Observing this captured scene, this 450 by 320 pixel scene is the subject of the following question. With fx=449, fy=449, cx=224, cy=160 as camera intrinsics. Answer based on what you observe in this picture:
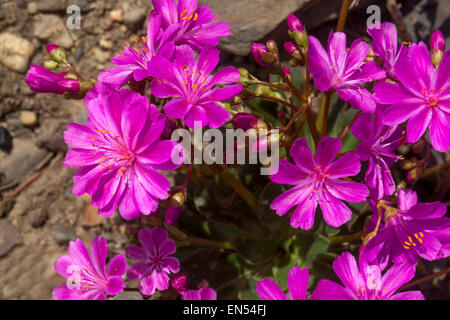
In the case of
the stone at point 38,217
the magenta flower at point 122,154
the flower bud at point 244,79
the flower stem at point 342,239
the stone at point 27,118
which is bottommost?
the flower stem at point 342,239

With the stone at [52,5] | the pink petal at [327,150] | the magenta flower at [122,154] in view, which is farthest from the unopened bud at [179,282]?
the stone at [52,5]

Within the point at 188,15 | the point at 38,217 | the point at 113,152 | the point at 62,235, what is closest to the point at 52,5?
the point at 38,217

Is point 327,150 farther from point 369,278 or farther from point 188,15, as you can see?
point 188,15

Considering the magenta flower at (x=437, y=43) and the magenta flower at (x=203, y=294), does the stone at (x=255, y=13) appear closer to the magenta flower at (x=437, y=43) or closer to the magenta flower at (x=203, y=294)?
the magenta flower at (x=437, y=43)

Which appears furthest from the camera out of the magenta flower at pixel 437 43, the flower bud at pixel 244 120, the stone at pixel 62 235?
the stone at pixel 62 235

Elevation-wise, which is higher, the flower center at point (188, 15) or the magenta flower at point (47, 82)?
the flower center at point (188, 15)

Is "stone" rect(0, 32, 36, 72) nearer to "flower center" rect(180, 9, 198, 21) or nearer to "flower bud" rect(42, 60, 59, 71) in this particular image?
"flower bud" rect(42, 60, 59, 71)

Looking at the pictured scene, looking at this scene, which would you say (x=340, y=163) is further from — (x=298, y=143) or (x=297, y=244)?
(x=297, y=244)
